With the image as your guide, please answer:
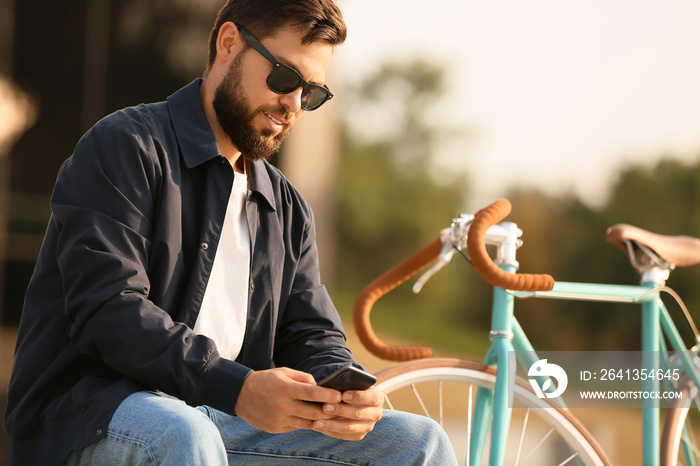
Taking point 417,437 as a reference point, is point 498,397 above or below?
above

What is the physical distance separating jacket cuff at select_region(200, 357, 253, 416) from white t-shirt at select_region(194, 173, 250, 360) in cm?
27

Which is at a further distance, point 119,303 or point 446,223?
point 446,223

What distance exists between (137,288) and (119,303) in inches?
2.4

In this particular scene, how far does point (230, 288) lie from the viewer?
204 centimetres

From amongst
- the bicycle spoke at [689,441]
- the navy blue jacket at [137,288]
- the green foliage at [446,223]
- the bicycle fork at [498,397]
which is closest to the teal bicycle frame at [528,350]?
the bicycle fork at [498,397]

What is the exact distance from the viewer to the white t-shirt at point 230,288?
198 centimetres

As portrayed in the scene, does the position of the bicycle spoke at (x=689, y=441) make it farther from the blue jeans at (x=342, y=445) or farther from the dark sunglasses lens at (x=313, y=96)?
the dark sunglasses lens at (x=313, y=96)

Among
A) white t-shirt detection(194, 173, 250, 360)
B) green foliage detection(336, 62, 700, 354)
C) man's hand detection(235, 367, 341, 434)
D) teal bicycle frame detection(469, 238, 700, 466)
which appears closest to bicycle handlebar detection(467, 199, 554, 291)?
teal bicycle frame detection(469, 238, 700, 466)

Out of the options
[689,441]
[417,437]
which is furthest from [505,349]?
[689,441]

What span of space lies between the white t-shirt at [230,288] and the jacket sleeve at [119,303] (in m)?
0.23

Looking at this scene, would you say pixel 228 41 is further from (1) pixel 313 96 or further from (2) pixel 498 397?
(2) pixel 498 397

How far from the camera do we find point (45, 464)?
1700mm

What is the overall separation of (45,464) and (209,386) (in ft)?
1.20

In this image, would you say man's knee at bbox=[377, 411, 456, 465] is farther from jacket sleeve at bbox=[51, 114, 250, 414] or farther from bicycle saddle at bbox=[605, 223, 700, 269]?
bicycle saddle at bbox=[605, 223, 700, 269]
